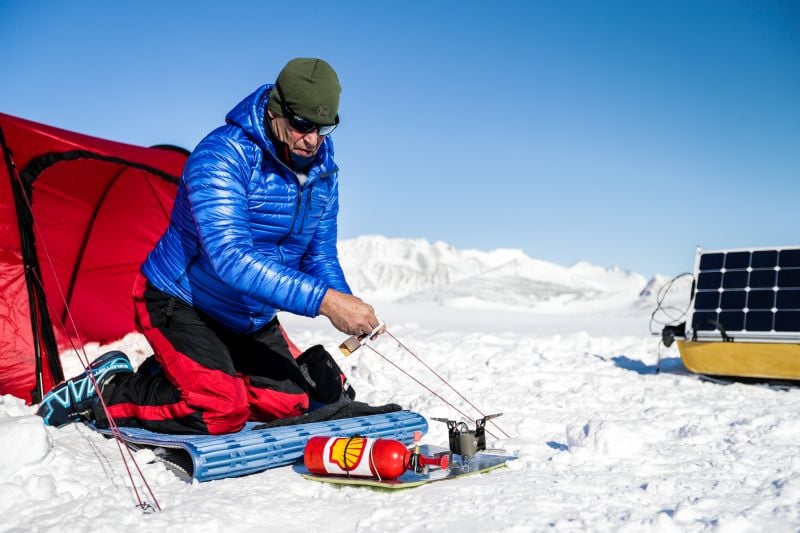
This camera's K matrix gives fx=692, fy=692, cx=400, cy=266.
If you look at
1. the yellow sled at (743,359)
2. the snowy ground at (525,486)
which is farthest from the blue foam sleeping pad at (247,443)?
the yellow sled at (743,359)

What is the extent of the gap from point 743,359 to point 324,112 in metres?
3.97

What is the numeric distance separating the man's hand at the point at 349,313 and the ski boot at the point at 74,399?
1.60m

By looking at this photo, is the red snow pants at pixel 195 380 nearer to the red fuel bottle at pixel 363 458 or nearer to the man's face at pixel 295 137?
the red fuel bottle at pixel 363 458

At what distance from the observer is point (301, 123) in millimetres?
3279

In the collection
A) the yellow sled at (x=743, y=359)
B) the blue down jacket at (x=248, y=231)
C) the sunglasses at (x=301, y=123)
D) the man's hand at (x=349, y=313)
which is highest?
the sunglasses at (x=301, y=123)

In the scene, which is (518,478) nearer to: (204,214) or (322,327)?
(204,214)

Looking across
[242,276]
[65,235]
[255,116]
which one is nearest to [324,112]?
[255,116]

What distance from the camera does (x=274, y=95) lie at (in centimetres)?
331

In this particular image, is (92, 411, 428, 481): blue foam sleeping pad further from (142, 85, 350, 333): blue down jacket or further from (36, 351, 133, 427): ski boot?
(142, 85, 350, 333): blue down jacket

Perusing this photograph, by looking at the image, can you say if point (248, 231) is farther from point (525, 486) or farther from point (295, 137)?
point (525, 486)

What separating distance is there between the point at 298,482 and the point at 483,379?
2835mm

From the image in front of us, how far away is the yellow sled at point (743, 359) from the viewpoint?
518cm

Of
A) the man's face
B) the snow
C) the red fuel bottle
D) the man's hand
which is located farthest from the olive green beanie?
the snow

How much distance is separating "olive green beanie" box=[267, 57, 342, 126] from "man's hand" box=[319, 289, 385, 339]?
84cm
